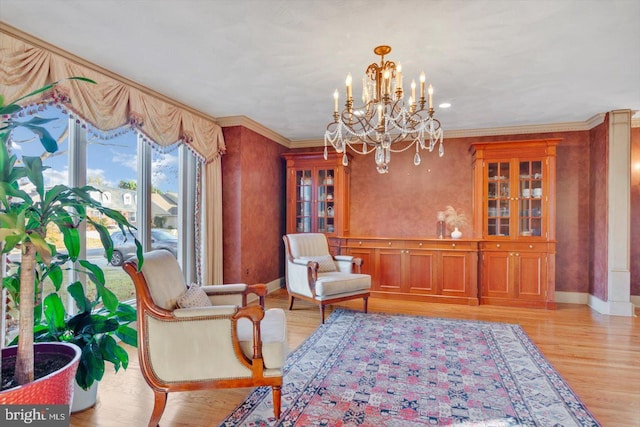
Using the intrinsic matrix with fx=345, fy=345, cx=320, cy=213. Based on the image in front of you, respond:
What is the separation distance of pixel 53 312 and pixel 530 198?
17.1ft

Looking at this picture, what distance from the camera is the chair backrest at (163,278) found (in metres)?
2.10

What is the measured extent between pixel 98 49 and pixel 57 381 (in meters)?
2.38

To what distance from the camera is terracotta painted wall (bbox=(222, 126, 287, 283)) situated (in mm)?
4613

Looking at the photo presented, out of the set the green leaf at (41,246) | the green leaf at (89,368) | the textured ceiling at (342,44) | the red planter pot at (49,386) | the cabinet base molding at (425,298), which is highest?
the textured ceiling at (342,44)

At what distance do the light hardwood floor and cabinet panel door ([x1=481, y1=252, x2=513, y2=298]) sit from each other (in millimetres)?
249

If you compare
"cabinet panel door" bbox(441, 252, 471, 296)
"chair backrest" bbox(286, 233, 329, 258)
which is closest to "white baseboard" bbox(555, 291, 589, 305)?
"cabinet panel door" bbox(441, 252, 471, 296)

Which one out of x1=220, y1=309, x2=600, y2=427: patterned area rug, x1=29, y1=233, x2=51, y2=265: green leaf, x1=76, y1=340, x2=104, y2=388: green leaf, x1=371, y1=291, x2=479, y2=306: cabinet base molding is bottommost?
x1=220, y1=309, x2=600, y2=427: patterned area rug

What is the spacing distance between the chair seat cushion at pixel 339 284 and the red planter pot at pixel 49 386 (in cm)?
247

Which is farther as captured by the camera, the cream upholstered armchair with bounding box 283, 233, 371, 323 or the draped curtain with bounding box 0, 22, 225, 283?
the cream upholstered armchair with bounding box 283, 233, 371, 323

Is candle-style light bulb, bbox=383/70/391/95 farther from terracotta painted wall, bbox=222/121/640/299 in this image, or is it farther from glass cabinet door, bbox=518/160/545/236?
glass cabinet door, bbox=518/160/545/236

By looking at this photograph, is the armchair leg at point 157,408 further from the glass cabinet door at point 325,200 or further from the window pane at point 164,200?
the glass cabinet door at point 325,200

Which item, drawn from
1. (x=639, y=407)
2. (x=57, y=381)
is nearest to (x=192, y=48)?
(x=57, y=381)

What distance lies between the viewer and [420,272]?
496 centimetres

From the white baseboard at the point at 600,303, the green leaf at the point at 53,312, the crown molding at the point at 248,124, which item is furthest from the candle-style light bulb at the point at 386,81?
the white baseboard at the point at 600,303
